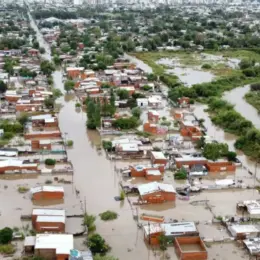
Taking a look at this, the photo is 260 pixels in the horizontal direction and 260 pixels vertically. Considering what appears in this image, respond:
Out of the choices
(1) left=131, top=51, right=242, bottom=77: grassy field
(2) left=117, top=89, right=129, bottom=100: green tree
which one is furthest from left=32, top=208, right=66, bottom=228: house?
(1) left=131, top=51, right=242, bottom=77: grassy field

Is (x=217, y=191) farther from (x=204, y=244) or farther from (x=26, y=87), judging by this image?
(x=26, y=87)

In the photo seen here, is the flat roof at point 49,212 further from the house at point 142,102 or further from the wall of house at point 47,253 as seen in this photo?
the house at point 142,102

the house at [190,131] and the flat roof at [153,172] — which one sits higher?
the flat roof at [153,172]

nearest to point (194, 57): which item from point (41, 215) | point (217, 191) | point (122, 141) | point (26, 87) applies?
point (26, 87)

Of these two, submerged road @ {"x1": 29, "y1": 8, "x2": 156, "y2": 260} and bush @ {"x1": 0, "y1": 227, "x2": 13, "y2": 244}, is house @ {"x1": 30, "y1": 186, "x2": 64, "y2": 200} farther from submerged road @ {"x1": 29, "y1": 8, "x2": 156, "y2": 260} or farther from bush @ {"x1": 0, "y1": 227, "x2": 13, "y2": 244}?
bush @ {"x1": 0, "y1": 227, "x2": 13, "y2": 244}

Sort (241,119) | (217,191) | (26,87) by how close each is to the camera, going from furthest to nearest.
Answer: (26,87) → (241,119) → (217,191)

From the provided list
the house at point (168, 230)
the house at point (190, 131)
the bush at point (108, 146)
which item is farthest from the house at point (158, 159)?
the house at point (168, 230)

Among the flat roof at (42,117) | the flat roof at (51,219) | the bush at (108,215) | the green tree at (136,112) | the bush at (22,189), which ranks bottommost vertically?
the green tree at (136,112)

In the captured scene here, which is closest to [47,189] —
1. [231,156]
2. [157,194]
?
[157,194]
